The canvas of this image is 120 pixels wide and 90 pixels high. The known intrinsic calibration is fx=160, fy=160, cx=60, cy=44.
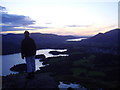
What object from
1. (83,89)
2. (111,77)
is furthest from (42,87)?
(111,77)

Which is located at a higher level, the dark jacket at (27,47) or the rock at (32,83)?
the dark jacket at (27,47)

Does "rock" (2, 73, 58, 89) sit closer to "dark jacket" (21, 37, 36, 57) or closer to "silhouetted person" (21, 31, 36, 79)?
"silhouetted person" (21, 31, 36, 79)

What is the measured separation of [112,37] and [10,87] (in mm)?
160576

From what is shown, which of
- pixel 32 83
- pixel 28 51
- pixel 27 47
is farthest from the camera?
pixel 32 83

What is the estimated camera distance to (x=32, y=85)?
12.6m

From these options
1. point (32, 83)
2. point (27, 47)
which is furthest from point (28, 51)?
point (32, 83)

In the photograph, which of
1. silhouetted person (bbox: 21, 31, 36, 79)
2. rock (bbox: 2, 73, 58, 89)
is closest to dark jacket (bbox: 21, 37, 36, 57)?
silhouetted person (bbox: 21, 31, 36, 79)

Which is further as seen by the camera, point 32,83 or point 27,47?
point 32,83

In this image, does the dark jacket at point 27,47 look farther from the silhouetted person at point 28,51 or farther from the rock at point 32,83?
A: the rock at point 32,83

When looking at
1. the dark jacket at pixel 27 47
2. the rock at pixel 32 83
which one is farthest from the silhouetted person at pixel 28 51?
the rock at pixel 32 83

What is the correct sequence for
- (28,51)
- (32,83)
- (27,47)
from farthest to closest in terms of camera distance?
(32,83) < (27,47) < (28,51)

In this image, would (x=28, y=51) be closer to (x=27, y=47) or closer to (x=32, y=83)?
(x=27, y=47)

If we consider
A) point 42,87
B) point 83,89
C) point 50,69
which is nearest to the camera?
point 42,87

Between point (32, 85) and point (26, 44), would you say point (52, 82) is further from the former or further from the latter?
point (26, 44)
